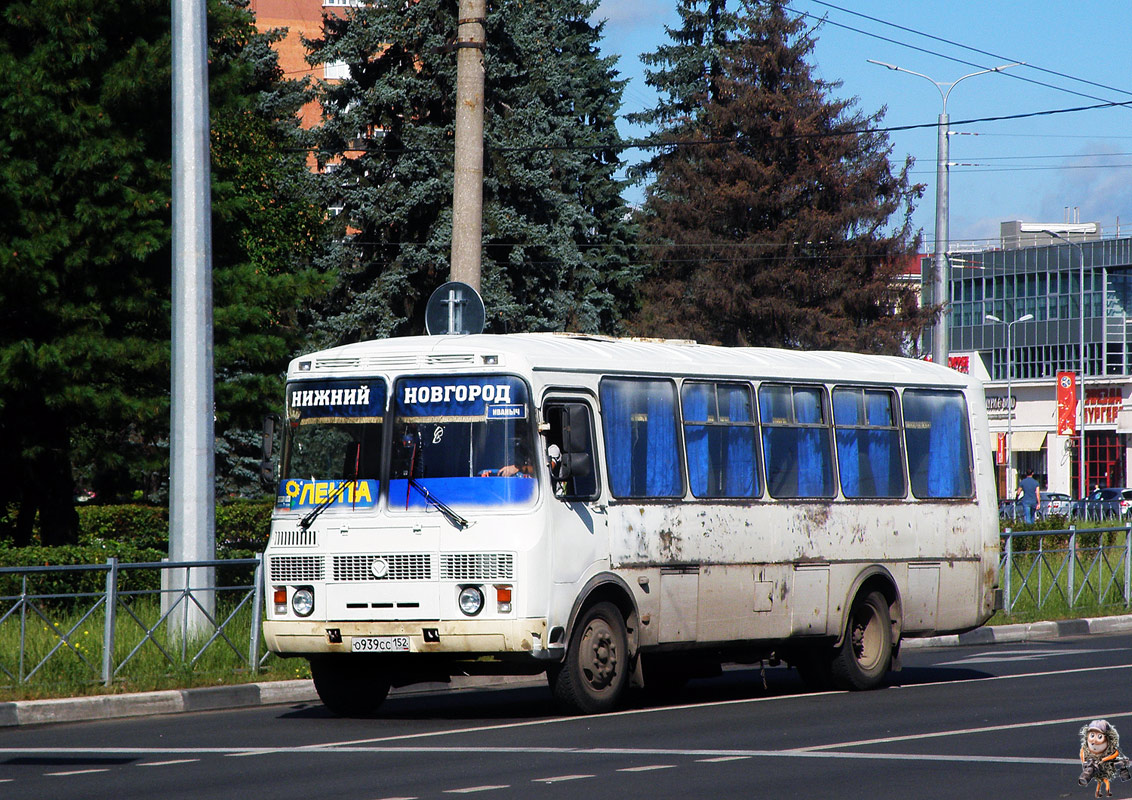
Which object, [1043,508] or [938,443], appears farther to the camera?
[1043,508]

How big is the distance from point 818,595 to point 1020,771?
17.8 feet

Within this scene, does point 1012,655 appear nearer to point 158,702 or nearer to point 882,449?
point 882,449

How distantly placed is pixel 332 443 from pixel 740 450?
357 cm

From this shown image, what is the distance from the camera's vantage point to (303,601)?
13242 mm

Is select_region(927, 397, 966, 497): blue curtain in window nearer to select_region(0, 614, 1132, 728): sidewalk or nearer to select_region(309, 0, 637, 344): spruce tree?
select_region(0, 614, 1132, 728): sidewalk

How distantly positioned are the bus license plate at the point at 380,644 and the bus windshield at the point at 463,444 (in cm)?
98

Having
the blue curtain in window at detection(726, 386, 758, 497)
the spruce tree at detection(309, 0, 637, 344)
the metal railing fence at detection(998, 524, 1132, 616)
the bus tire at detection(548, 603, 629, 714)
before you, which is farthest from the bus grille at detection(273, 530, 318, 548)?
the spruce tree at detection(309, 0, 637, 344)

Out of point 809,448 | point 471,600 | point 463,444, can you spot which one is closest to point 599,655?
point 471,600

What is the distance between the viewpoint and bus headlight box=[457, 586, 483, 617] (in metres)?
12.6

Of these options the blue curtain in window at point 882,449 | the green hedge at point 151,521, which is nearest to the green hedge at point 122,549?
the green hedge at point 151,521

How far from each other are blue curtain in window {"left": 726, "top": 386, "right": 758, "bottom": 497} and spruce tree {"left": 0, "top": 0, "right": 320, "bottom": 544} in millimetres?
11066

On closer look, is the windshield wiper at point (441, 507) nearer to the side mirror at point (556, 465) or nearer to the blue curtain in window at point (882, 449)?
the side mirror at point (556, 465)

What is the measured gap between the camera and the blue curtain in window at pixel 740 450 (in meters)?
14.8

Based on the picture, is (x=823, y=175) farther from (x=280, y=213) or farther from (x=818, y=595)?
(x=818, y=595)
